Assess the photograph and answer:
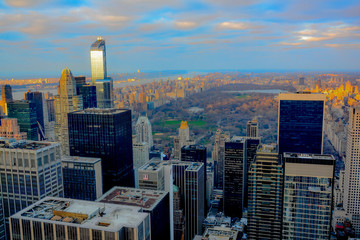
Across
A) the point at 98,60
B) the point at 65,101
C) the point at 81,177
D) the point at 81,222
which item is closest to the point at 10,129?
the point at 65,101

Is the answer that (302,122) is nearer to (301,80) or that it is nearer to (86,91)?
(301,80)

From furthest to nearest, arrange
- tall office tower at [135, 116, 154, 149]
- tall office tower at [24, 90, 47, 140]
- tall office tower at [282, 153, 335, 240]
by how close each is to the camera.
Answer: tall office tower at [135, 116, 154, 149] → tall office tower at [24, 90, 47, 140] → tall office tower at [282, 153, 335, 240]

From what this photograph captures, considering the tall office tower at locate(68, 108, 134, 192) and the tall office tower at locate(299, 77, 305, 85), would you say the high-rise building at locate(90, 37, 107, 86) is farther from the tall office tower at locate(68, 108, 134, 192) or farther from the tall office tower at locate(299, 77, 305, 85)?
the tall office tower at locate(299, 77, 305, 85)

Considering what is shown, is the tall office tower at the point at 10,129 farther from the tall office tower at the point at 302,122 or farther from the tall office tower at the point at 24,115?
the tall office tower at the point at 302,122

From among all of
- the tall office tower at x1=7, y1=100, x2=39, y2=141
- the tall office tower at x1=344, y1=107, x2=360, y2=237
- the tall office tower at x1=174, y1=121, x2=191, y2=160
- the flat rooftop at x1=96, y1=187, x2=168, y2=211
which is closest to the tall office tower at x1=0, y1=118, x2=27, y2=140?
the tall office tower at x1=7, y1=100, x2=39, y2=141

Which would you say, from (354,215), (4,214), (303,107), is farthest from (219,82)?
(4,214)

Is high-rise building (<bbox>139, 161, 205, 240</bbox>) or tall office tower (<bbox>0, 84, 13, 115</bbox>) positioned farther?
tall office tower (<bbox>0, 84, 13, 115</bbox>)

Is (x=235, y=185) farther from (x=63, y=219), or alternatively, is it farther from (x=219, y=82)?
(x=63, y=219)
